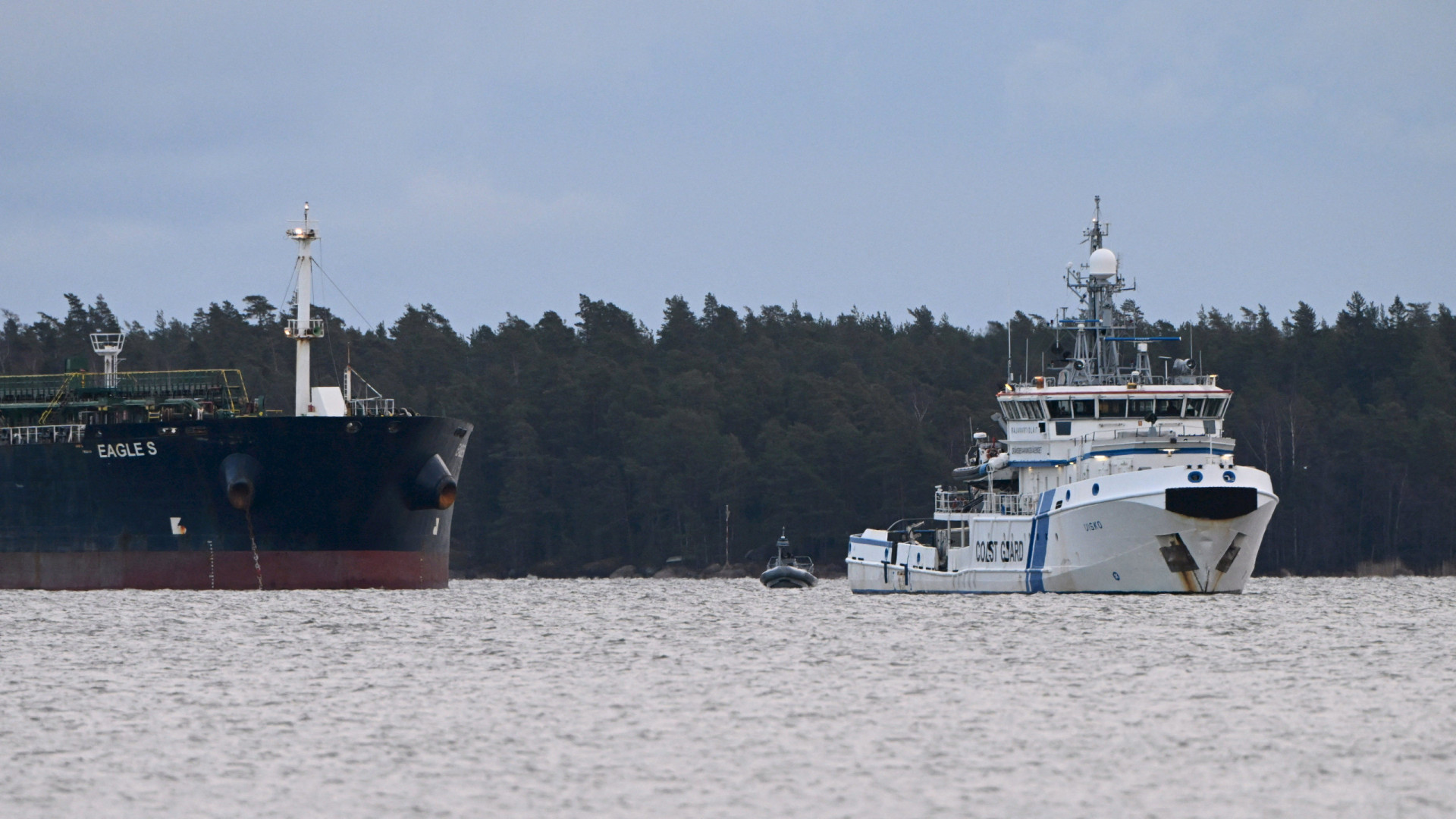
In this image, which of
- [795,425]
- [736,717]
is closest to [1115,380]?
[736,717]

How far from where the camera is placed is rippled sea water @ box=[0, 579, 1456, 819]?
18.1 metres

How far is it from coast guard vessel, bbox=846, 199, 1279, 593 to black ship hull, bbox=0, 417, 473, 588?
16.7 meters

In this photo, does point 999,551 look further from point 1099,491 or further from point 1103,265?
point 1103,265

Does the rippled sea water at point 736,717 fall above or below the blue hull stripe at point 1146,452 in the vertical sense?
below

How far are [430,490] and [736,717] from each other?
33476mm

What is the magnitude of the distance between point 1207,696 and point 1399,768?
6328 millimetres

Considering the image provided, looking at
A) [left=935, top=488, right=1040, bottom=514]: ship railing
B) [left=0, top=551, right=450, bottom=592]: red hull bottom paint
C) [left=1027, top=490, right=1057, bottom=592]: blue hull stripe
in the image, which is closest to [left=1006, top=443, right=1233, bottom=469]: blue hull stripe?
[left=935, top=488, right=1040, bottom=514]: ship railing

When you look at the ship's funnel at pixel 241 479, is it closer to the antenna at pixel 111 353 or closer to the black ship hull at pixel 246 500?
the black ship hull at pixel 246 500

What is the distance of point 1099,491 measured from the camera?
47438mm

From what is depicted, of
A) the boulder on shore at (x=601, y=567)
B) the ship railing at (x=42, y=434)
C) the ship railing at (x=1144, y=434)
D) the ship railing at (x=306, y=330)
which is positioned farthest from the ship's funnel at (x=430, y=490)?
the boulder on shore at (x=601, y=567)

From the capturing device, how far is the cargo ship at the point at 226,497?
54.3m

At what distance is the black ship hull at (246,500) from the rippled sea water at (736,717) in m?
11.5

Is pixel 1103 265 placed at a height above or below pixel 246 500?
above

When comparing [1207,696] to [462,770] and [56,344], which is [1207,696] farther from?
[56,344]
